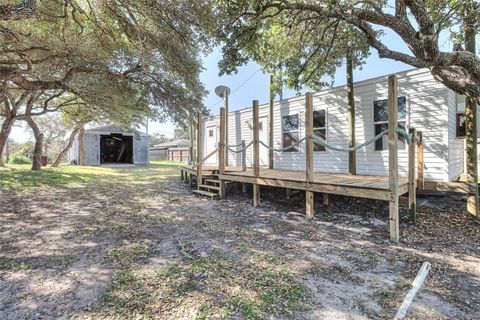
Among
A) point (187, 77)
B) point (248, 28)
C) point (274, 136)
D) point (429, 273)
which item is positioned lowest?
point (429, 273)

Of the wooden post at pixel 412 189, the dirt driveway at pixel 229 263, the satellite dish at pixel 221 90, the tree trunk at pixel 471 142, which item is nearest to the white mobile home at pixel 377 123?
the tree trunk at pixel 471 142

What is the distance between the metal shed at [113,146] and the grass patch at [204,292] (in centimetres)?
1591

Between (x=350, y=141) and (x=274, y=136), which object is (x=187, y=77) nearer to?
(x=274, y=136)

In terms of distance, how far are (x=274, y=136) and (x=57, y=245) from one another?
7301mm

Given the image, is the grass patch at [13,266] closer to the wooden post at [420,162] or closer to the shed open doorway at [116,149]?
the wooden post at [420,162]

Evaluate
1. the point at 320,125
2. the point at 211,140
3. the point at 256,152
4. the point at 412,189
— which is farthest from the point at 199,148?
the point at 412,189

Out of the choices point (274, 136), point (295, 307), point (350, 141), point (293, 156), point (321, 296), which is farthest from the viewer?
point (274, 136)

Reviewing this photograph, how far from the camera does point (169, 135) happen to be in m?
67.2

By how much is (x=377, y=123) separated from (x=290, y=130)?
9.27 ft

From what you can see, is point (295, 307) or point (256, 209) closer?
point (295, 307)

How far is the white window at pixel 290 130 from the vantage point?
9.02 m

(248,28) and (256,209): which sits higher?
(248,28)

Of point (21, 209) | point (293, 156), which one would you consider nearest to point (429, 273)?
point (293, 156)

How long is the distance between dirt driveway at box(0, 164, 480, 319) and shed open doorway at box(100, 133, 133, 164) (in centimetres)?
1724
